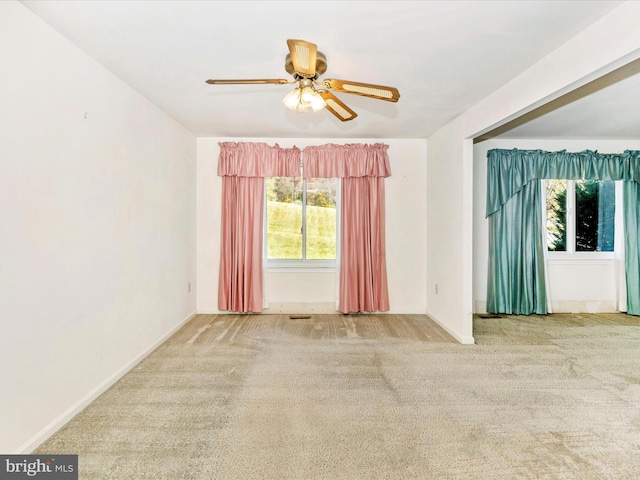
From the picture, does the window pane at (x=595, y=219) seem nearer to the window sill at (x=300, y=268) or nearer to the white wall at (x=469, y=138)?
the white wall at (x=469, y=138)

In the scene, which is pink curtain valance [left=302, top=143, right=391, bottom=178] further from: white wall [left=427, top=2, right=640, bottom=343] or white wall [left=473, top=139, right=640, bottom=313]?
white wall [left=473, top=139, right=640, bottom=313]

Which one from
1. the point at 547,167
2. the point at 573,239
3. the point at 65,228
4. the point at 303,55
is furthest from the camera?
the point at 573,239

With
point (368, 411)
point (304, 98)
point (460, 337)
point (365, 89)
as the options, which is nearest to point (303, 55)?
point (304, 98)

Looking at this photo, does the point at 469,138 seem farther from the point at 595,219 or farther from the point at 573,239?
the point at 595,219

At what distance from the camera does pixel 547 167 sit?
4465 mm

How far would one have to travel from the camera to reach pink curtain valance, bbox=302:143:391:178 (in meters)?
4.34

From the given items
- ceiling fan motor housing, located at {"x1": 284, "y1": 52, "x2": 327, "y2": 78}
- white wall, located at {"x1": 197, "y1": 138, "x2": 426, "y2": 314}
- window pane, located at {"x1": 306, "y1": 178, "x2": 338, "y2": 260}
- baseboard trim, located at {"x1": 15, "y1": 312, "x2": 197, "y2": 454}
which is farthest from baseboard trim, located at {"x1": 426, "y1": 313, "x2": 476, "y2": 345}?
baseboard trim, located at {"x1": 15, "y1": 312, "x2": 197, "y2": 454}

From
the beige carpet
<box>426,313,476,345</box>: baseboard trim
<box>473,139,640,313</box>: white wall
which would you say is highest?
<box>473,139,640,313</box>: white wall

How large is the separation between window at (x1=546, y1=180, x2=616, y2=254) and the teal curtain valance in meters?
0.22

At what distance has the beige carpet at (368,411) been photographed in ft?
5.69

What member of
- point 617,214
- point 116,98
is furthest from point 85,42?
point 617,214

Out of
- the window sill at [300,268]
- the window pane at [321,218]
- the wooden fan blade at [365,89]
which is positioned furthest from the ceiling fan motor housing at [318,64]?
the window sill at [300,268]

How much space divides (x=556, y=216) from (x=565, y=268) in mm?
754

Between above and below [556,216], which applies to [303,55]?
above
